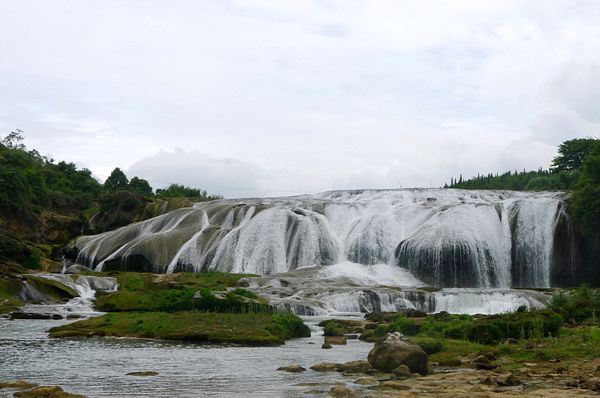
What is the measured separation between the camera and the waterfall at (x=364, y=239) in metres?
52.9

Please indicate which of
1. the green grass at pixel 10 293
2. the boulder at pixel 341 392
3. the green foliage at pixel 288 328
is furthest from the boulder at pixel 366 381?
the green grass at pixel 10 293

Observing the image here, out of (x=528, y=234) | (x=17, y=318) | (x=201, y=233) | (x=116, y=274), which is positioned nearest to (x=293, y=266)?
(x=201, y=233)

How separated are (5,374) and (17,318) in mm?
17390

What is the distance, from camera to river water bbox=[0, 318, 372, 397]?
14734 millimetres

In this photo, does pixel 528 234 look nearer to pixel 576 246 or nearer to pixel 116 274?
pixel 576 246

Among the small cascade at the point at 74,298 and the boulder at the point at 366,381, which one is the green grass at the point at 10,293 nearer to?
the small cascade at the point at 74,298

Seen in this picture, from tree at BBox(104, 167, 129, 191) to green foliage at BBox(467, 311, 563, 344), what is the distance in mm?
96569

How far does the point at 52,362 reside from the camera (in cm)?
1878

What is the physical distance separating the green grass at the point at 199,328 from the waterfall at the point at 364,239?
2621 centimetres

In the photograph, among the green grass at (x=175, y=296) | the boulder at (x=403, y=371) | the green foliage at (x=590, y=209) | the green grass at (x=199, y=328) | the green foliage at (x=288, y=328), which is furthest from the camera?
the green foliage at (x=590, y=209)

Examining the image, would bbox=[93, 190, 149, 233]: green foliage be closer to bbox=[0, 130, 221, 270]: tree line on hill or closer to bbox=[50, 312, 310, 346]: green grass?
bbox=[0, 130, 221, 270]: tree line on hill

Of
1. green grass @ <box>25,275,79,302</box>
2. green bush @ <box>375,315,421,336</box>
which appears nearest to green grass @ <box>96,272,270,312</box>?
green grass @ <box>25,275,79,302</box>

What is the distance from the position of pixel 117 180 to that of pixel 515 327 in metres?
99.8

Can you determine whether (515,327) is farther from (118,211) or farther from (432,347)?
(118,211)
